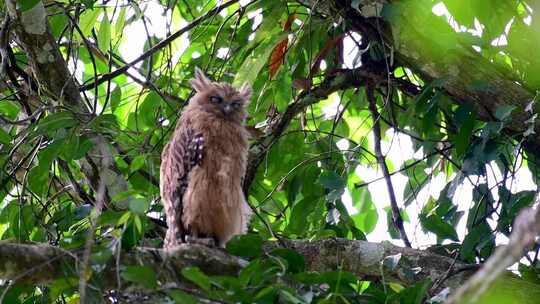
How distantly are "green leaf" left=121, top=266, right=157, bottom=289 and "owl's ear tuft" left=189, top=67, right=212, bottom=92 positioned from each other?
2923mm

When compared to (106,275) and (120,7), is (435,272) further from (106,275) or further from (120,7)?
(120,7)

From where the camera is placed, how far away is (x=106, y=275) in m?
3.60

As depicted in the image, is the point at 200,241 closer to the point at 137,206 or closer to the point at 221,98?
the point at 221,98

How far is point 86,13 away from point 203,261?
2.26 m

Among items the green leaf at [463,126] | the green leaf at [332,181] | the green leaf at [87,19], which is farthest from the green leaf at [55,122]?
the green leaf at [463,126]

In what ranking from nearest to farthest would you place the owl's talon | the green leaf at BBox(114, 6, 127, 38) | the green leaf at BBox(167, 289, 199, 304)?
the green leaf at BBox(167, 289, 199, 304) → the owl's talon → the green leaf at BBox(114, 6, 127, 38)

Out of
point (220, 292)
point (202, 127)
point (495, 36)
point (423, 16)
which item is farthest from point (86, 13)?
point (220, 292)

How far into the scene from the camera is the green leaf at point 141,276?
3.11 meters

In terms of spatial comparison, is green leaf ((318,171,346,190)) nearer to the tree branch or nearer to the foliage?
the foliage

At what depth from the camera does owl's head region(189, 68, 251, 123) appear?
5789 millimetres

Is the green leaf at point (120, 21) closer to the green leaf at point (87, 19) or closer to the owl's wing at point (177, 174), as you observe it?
the green leaf at point (87, 19)

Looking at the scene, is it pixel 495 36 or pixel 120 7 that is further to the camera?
pixel 120 7

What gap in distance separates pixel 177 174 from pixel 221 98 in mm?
787

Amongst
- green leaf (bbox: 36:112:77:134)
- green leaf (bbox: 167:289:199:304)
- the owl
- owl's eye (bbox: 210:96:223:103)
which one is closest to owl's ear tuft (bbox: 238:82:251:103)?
owl's eye (bbox: 210:96:223:103)
